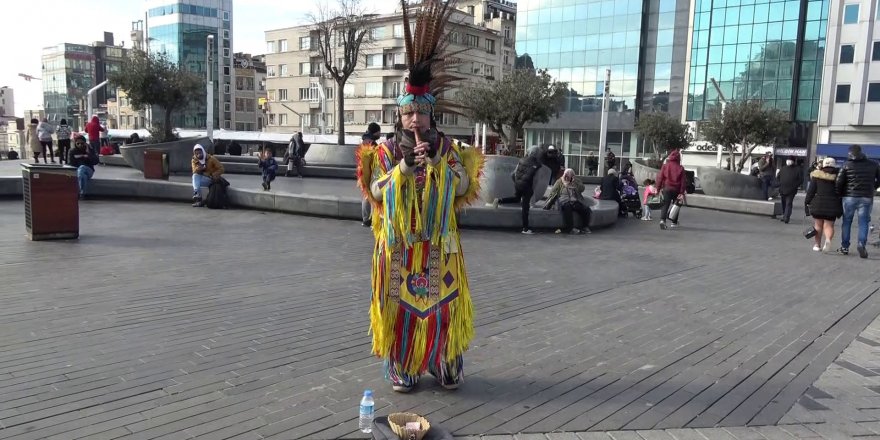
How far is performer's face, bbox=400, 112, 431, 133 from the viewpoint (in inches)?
146

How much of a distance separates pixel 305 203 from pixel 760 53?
46.6 meters

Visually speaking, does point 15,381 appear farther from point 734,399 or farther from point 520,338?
point 734,399

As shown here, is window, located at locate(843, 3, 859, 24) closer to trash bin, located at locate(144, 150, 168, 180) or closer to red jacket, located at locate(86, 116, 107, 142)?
trash bin, located at locate(144, 150, 168, 180)

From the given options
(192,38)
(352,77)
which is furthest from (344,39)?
(192,38)

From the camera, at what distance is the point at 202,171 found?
43.5ft

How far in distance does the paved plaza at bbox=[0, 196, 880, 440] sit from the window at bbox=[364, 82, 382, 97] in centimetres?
5827

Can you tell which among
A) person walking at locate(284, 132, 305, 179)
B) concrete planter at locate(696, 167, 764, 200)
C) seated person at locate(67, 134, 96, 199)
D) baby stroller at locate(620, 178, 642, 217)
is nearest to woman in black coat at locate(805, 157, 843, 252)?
baby stroller at locate(620, 178, 642, 217)

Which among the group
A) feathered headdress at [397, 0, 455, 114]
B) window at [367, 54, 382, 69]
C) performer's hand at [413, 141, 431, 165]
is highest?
window at [367, 54, 382, 69]

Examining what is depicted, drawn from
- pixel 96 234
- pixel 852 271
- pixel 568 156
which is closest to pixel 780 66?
pixel 568 156

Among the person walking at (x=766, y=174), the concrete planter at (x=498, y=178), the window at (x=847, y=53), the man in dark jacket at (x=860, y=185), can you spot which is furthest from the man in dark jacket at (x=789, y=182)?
the window at (x=847, y=53)

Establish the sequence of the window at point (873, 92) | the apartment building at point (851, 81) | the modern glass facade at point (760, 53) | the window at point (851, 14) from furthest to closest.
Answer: the modern glass facade at point (760, 53) < the window at point (851, 14) < the apartment building at point (851, 81) < the window at point (873, 92)

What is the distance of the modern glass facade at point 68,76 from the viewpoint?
102 m

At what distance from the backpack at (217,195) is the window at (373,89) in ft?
177

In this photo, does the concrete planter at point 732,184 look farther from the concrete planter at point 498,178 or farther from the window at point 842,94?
the window at point 842,94
